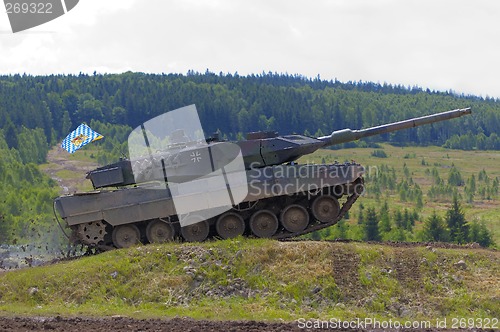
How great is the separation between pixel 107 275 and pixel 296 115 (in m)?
152

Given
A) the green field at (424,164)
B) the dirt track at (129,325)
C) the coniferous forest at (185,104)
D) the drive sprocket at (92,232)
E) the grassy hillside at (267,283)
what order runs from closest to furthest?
1. the dirt track at (129,325)
2. the grassy hillside at (267,283)
3. the drive sprocket at (92,232)
4. the green field at (424,164)
5. the coniferous forest at (185,104)

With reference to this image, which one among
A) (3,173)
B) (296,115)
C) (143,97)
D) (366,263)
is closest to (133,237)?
(366,263)

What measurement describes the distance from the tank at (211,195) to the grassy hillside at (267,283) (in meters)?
2.26

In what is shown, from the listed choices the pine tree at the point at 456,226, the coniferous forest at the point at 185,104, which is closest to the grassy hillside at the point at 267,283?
the pine tree at the point at 456,226

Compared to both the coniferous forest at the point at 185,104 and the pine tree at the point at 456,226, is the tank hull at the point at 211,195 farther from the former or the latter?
the coniferous forest at the point at 185,104

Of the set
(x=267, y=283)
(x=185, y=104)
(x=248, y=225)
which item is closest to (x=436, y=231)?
(x=248, y=225)

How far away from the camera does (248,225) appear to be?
27.0 meters

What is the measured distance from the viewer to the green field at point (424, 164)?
119 meters

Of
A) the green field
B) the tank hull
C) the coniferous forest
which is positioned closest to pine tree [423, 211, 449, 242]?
the tank hull

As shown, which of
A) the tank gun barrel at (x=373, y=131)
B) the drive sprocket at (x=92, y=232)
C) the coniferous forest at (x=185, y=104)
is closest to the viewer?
the drive sprocket at (x=92, y=232)

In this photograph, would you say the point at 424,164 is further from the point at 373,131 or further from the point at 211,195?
the point at 211,195

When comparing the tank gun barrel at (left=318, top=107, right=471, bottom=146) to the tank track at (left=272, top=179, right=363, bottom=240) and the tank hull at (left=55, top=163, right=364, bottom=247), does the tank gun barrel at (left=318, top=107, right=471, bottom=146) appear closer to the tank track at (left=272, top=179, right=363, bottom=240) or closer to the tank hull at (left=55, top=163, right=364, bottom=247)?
the tank hull at (left=55, top=163, right=364, bottom=247)

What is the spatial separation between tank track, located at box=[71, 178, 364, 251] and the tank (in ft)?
0.11

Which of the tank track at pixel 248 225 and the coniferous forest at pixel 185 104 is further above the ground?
the coniferous forest at pixel 185 104
